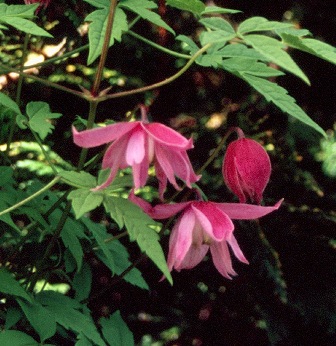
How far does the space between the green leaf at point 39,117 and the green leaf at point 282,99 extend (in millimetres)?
372

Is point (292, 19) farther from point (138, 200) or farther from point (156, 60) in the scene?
point (138, 200)

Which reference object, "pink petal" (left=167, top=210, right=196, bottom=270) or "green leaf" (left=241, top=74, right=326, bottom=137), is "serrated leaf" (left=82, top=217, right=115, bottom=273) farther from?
"green leaf" (left=241, top=74, right=326, bottom=137)

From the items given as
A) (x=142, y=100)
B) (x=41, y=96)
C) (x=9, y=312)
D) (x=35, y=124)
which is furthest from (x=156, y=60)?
(x=9, y=312)

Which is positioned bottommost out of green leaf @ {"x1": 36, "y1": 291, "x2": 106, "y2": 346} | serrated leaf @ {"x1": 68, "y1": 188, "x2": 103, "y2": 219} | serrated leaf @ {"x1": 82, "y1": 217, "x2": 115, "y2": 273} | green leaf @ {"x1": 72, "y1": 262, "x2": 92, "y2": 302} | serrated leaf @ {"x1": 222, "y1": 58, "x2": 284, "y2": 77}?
green leaf @ {"x1": 72, "y1": 262, "x2": 92, "y2": 302}

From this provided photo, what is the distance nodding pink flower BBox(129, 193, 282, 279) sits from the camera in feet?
2.89

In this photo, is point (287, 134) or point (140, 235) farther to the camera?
point (287, 134)

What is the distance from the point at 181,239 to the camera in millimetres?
898

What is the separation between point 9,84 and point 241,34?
4.44ft

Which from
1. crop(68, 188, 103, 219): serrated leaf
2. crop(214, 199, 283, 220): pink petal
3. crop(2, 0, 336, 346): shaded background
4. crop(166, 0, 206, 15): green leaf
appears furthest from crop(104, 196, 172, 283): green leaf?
crop(2, 0, 336, 346): shaded background

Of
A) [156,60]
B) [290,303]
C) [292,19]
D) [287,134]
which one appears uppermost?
[292,19]

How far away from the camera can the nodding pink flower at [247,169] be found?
3.12 feet

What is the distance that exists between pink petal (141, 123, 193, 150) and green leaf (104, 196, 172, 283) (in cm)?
8

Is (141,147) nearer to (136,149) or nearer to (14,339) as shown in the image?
(136,149)

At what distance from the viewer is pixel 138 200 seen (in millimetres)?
900
